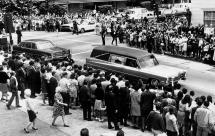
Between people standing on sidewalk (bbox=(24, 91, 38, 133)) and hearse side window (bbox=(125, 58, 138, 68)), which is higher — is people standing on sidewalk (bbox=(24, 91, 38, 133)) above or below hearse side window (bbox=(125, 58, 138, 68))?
below

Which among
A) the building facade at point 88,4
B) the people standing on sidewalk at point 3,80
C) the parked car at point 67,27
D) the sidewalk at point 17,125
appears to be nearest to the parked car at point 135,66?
the people standing on sidewalk at point 3,80

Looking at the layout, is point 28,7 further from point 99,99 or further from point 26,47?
point 99,99

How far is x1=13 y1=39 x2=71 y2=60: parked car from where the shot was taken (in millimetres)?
22208

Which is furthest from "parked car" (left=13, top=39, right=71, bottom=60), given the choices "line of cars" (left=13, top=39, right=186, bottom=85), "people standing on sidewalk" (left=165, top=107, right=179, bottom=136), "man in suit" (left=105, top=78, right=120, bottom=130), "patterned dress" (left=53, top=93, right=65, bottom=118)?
"people standing on sidewalk" (left=165, top=107, right=179, bottom=136)

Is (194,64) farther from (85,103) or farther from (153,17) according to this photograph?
(153,17)

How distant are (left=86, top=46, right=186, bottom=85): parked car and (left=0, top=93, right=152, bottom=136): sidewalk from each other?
373 cm

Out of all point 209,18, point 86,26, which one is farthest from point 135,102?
point 86,26

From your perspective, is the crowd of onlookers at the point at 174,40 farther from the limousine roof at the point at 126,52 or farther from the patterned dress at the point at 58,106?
the patterned dress at the point at 58,106

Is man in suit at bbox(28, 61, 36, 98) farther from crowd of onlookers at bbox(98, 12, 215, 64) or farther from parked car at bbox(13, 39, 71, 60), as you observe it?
crowd of onlookers at bbox(98, 12, 215, 64)

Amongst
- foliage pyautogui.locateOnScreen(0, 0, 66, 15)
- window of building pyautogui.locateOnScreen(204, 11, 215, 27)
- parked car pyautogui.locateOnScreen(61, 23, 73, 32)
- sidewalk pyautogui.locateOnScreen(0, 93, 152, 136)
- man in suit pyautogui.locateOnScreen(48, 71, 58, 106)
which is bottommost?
sidewalk pyautogui.locateOnScreen(0, 93, 152, 136)

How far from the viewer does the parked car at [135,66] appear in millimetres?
16750

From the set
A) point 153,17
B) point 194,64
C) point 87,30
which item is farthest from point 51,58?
point 153,17

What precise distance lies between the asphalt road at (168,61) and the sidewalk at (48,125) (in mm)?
6286

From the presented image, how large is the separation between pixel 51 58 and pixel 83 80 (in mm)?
8132
